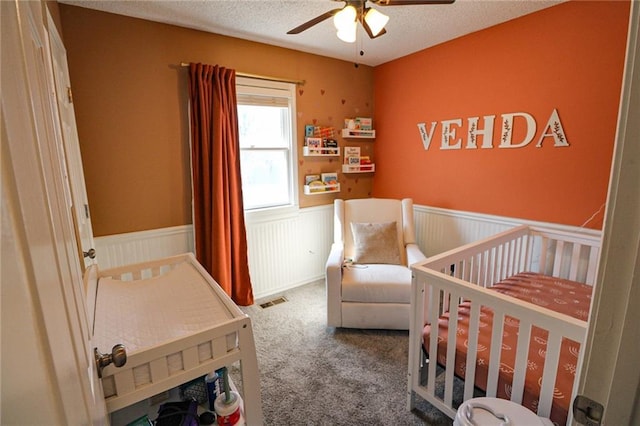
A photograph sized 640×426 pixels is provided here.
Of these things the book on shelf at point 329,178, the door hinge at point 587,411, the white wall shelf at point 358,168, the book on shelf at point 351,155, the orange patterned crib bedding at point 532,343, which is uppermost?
the book on shelf at point 351,155

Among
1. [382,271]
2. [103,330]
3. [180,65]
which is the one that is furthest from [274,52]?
[103,330]

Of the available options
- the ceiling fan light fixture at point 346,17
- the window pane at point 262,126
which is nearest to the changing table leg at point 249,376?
the ceiling fan light fixture at point 346,17

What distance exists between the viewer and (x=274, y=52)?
2990mm

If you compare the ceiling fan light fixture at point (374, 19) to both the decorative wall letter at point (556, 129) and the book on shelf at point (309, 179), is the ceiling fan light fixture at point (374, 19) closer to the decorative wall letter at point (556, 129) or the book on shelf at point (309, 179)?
the decorative wall letter at point (556, 129)

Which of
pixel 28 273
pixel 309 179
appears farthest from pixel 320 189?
pixel 28 273

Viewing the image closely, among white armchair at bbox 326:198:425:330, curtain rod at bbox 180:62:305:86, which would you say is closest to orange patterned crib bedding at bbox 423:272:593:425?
white armchair at bbox 326:198:425:330

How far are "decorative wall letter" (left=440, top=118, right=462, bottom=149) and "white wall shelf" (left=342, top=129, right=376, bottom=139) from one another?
867 millimetres

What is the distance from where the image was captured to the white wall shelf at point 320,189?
3320 mm

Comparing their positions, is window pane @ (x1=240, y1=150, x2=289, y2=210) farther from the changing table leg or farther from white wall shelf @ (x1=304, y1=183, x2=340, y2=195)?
the changing table leg

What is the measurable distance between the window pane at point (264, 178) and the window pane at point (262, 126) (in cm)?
9

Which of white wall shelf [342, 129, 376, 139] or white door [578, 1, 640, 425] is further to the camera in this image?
white wall shelf [342, 129, 376, 139]

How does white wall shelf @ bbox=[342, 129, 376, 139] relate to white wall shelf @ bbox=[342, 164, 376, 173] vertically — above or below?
above

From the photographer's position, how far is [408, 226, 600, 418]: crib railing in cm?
121

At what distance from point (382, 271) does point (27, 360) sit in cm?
249
